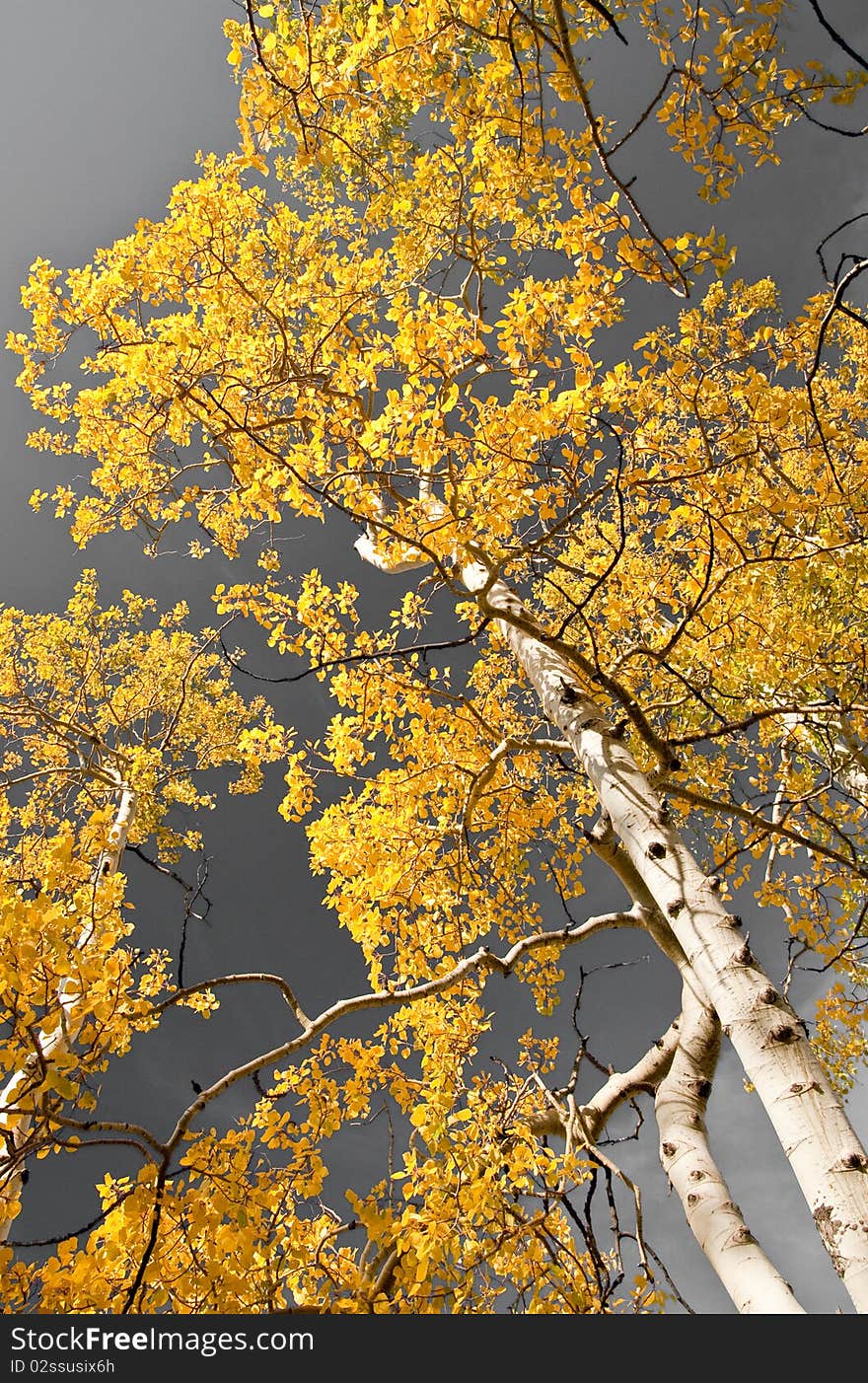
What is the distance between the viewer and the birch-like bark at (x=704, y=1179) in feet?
7.61

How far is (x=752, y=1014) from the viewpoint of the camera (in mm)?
2293

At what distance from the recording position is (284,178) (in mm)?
8828

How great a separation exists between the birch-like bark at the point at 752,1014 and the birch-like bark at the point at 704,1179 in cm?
56

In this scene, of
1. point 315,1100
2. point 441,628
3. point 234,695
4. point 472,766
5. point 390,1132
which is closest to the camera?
point 390,1132

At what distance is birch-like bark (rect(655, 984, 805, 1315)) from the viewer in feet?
7.61

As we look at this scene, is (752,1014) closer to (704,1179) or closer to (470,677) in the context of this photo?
(704,1179)

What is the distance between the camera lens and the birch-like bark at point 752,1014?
1.91 meters

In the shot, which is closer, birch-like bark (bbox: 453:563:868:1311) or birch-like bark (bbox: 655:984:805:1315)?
birch-like bark (bbox: 453:563:868:1311)

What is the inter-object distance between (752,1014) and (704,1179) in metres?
1.09

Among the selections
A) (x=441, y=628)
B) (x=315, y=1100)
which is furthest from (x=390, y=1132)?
(x=441, y=628)

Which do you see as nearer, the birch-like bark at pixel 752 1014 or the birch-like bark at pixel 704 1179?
the birch-like bark at pixel 752 1014

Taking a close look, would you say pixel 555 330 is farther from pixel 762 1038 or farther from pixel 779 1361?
pixel 779 1361

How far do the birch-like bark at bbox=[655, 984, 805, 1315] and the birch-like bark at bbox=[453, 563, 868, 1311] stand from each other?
0.56 m

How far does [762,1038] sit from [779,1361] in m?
0.83
